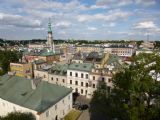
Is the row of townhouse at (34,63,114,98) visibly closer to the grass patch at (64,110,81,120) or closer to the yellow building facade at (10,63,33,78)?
the yellow building facade at (10,63,33,78)

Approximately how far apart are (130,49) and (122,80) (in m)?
150

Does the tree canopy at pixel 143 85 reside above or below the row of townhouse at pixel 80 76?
above

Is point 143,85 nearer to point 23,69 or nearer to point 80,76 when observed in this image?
point 80,76

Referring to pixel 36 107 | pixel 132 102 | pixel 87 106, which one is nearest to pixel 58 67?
pixel 87 106

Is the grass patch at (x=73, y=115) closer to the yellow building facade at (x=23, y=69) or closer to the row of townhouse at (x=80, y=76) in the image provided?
the row of townhouse at (x=80, y=76)

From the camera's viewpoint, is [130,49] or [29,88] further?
[130,49]

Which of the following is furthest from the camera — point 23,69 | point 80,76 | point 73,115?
point 23,69

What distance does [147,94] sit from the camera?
22078 mm

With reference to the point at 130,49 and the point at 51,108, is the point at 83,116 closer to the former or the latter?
the point at 51,108

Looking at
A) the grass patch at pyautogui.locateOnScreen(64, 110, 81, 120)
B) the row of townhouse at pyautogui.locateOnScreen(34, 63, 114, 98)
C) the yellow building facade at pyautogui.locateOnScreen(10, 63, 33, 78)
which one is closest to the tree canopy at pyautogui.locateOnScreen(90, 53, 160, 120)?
the grass patch at pyautogui.locateOnScreen(64, 110, 81, 120)

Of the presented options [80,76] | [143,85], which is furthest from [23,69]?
[143,85]

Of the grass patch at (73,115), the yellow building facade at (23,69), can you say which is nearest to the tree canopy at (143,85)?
the grass patch at (73,115)

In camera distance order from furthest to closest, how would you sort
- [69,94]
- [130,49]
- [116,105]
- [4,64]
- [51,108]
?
[130,49]
[4,64]
[69,94]
[51,108]
[116,105]

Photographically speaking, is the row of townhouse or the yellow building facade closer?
the row of townhouse
